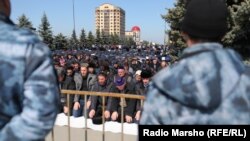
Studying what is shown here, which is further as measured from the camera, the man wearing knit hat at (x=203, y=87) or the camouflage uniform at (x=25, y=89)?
the camouflage uniform at (x=25, y=89)

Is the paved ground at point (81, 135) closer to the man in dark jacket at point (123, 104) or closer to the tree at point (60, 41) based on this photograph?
the man in dark jacket at point (123, 104)

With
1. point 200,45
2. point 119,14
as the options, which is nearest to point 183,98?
point 200,45

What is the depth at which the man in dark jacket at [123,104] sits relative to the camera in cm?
559

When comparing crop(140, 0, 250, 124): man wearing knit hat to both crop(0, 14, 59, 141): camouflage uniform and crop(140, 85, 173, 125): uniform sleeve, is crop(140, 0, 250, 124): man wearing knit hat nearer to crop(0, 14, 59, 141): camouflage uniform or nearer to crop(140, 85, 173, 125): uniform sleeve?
crop(140, 85, 173, 125): uniform sleeve

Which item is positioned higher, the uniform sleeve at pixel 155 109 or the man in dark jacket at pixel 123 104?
the uniform sleeve at pixel 155 109

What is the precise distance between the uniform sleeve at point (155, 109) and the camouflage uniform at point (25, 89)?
427 millimetres

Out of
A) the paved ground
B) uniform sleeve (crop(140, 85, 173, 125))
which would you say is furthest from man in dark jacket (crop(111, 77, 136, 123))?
uniform sleeve (crop(140, 85, 173, 125))

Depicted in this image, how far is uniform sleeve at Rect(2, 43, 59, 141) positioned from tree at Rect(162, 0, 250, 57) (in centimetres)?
959

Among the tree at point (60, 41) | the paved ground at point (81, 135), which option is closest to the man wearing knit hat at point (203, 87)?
the paved ground at point (81, 135)

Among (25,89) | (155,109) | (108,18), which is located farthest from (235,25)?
(108,18)

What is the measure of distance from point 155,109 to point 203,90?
0.79 ft

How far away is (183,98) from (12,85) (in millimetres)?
787

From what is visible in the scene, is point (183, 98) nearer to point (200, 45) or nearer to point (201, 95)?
point (201, 95)

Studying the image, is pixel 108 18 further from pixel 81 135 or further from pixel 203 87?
pixel 203 87
